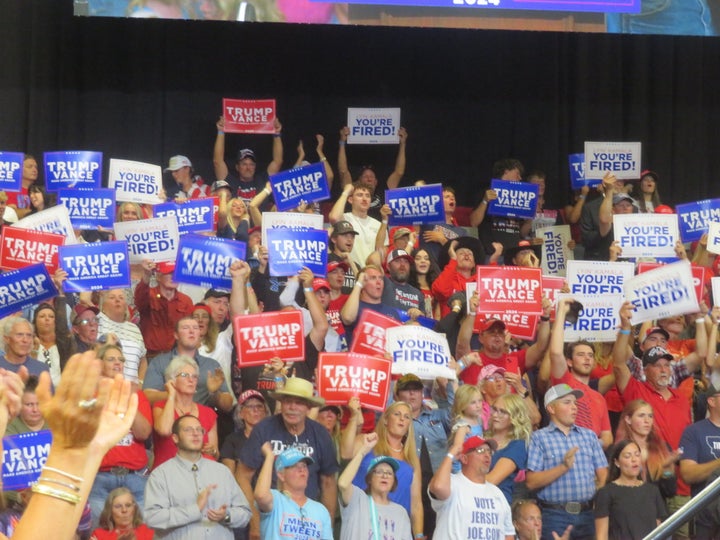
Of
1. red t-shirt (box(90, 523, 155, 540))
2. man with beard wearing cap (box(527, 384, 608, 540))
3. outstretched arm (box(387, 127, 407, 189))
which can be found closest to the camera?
red t-shirt (box(90, 523, 155, 540))

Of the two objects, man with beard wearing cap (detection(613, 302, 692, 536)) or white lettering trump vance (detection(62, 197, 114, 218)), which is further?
white lettering trump vance (detection(62, 197, 114, 218))

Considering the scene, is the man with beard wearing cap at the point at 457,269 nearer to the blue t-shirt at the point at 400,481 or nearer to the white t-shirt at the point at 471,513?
the blue t-shirt at the point at 400,481

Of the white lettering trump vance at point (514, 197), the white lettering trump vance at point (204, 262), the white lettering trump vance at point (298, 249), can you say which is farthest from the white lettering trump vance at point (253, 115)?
the white lettering trump vance at point (204, 262)

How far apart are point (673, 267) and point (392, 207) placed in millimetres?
2500

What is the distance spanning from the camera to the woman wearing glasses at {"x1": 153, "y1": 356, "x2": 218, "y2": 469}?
275 inches

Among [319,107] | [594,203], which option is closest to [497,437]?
[594,203]

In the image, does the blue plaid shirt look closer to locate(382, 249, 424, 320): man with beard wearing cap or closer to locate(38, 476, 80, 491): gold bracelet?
locate(382, 249, 424, 320): man with beard wearing cap

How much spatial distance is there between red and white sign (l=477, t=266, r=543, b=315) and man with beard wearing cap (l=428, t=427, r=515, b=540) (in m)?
1.72

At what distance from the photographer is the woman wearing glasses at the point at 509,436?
717 cm

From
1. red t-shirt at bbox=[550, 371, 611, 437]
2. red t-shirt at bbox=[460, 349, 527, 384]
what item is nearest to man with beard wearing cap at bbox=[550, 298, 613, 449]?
red t-shirt at bbox=[550, 371, 611, 437]

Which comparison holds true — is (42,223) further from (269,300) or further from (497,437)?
(497,437)

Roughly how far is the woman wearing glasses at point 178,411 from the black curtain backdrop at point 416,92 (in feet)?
18.1

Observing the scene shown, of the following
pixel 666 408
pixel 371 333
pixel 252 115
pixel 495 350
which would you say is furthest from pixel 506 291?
pixel 252 115

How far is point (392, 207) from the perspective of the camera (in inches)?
407
